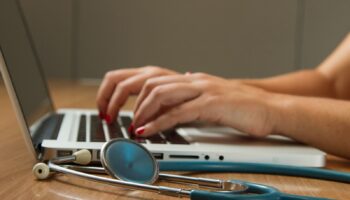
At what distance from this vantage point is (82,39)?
3006mm

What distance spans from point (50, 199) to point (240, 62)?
2.59m

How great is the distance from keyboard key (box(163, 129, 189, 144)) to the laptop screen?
0.19m

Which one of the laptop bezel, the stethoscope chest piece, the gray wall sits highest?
the laptop bezel

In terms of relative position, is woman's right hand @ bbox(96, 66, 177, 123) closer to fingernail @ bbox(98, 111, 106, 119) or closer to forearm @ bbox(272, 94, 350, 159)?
fingernail @ bbox(98, 111, 106, 119)

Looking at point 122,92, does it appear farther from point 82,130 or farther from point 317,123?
point 317,123

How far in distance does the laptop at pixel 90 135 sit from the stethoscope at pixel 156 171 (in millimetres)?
38

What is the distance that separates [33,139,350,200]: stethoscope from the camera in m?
0.44

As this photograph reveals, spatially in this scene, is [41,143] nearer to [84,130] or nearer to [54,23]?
[84,130]

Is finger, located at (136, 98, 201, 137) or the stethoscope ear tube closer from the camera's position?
the stethoscope ear tube

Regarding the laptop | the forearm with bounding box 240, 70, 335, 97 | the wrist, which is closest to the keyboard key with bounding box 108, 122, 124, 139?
the laptop

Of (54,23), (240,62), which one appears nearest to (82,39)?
(54,23)

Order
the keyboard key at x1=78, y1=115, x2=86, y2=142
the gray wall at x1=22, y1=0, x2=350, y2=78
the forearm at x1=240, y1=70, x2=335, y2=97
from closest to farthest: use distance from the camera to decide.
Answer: the keyboard key at x1=78, y1=115, x2=86, y2=142
the forearm at x1=240, y1=70, x2=335, y2=97
the gray wall at x1=22, y1=0, x2=350, y2=78

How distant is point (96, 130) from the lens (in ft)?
2.62

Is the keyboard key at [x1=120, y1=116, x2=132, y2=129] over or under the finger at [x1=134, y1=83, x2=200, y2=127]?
under
